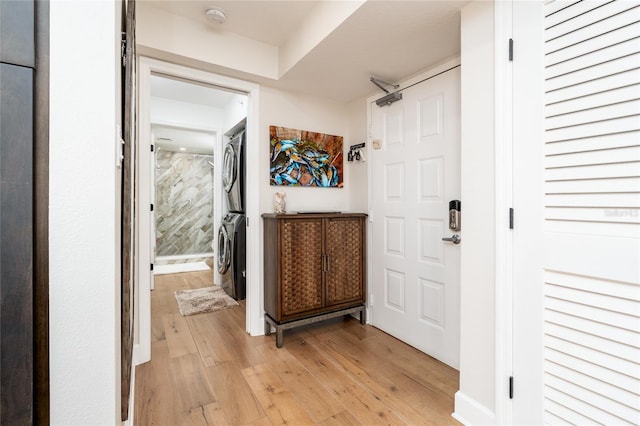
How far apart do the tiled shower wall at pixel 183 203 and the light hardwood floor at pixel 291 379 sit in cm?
399

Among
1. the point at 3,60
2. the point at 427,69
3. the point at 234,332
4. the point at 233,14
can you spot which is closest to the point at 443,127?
the point at 427,69

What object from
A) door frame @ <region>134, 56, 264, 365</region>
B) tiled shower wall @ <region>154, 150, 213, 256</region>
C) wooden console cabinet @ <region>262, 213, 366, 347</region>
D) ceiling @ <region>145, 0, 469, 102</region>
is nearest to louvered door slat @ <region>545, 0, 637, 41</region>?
ceiling @ <region>145, 0, 469, 102</region>

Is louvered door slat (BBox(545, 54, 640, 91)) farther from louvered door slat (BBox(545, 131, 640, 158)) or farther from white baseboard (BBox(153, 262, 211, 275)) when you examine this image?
white baseboard (BBox(153, 262, 211, 275))

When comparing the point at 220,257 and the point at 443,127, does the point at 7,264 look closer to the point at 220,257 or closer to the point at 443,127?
the point at 443,127

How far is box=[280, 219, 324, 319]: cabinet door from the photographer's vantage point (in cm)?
242

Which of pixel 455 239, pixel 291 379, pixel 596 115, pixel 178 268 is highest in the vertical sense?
pixel 596 115

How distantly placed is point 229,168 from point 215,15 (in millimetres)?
2022

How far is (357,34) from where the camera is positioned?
186 cm

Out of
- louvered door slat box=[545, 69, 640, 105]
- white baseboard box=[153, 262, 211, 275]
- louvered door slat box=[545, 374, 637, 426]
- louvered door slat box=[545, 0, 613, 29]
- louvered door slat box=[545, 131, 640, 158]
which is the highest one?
louvered door slat box=[545, 0, 613, 29]

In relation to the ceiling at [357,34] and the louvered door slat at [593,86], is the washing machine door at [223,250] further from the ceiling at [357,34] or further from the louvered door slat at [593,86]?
the louvered door slat at [593,86]

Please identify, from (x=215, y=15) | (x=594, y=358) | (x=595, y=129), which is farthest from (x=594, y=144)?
(x=215, y=15)

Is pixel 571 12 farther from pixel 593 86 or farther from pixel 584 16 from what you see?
pixel 593 86

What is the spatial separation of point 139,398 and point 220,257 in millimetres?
2346

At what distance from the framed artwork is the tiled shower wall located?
4500 mm
